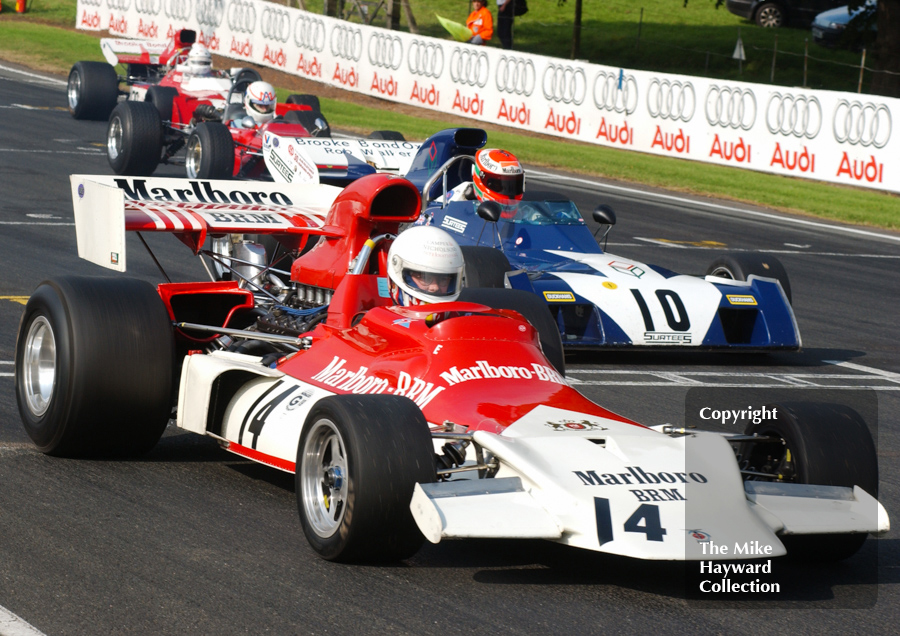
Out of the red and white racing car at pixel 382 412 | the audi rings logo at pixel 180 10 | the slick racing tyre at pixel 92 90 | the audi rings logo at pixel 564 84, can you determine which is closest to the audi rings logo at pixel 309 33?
the audi rings logo at pixel 180 10

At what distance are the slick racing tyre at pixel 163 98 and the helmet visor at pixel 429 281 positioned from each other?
50.7ft

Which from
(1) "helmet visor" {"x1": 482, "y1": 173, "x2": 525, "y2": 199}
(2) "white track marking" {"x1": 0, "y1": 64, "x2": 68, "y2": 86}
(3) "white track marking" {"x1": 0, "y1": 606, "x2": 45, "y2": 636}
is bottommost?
Answer: (3) "white track marking" {"x1": 0, "y1": 606, "x2": 45, "y2": 636}

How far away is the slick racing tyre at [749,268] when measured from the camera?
12.2 metres

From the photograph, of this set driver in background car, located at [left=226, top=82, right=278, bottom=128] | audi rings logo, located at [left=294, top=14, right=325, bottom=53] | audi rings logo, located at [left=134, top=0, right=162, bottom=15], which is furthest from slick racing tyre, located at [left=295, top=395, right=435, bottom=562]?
audi rings logo, located at [left=134, top=0, right=162, bottom=15]

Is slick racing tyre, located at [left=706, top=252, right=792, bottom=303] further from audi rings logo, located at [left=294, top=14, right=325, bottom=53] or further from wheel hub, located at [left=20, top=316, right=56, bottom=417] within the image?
audi rings logo, located at [left=294, top=14, right=325, bottom=53]

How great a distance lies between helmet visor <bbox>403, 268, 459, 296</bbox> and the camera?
6801 millimetres

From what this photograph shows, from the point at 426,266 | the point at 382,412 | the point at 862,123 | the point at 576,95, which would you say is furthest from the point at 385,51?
the point at 382,412

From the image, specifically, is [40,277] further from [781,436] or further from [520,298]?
[781,436]

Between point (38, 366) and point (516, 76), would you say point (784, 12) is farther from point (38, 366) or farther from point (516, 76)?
point (38, 366)

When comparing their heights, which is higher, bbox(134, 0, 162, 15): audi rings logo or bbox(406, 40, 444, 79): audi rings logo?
bbox(134, 0, 162, 15): audi rings logo

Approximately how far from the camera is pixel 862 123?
2233 centimetres

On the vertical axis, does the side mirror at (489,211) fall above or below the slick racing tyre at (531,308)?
above

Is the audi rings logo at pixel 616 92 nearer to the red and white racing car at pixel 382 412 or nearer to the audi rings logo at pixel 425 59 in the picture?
the audi rings logo at pixel 425 59

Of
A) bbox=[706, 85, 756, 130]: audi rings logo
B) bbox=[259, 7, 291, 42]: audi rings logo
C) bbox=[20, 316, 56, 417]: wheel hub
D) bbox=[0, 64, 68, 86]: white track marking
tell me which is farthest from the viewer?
bbox=[259, 7, 291, 42]: audi rings logo
